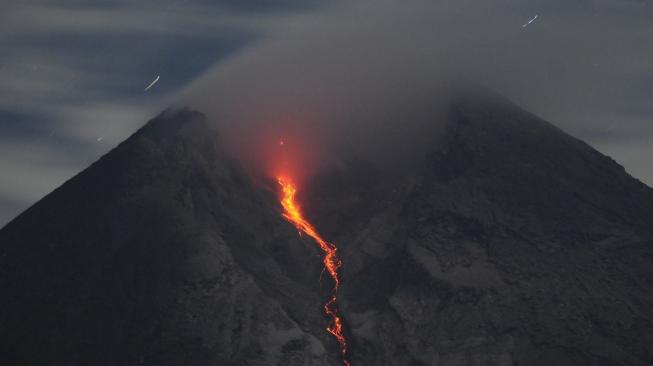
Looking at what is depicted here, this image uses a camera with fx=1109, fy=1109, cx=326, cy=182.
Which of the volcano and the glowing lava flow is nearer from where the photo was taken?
the volcano

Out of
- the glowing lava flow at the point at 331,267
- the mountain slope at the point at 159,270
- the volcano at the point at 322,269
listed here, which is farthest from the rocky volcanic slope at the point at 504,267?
the mountain slope at the point at 159,270

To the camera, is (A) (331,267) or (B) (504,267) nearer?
(B) (504,267)

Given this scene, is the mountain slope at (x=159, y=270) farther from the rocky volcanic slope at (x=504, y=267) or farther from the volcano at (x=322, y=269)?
the rocky volcanic slope at (x=504, y=267)

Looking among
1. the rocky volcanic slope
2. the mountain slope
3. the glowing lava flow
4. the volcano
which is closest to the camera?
the mountain slope

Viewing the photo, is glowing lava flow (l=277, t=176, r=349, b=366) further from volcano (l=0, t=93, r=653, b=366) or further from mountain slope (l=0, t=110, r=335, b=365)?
mountain slope (l=0, t=110, r=335, b=365)

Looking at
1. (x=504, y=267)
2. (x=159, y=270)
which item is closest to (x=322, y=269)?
A: (x=159, y=270)

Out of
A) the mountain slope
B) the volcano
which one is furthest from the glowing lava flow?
the mountain slope

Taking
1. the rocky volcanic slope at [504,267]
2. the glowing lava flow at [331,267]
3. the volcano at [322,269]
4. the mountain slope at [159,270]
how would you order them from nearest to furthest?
1. the mountain slope at [159,270]
2. the volcano at [322,269]
3. the rocky volcanic slope at [504,267]
4. the glowing lava flow at [331,267]

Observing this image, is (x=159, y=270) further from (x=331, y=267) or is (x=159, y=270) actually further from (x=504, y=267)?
(x=504, y=267)
